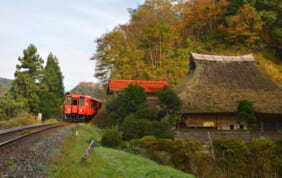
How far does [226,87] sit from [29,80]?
28.8 metres

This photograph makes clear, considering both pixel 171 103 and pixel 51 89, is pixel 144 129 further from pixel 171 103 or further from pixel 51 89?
pixel 51 89

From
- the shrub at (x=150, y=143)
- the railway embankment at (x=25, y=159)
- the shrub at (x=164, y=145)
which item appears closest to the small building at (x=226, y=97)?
the shrub at (x=150, y=143)

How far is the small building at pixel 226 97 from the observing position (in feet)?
67.2

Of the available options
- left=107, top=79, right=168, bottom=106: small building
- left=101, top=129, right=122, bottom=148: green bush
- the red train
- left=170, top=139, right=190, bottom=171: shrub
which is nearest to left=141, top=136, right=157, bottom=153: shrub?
left=170, top=139, right=190, bottom=171: shrub

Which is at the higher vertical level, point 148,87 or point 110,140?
point 148,87

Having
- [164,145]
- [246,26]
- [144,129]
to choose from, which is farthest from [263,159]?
[246,26]

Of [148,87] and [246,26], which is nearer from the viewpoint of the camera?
[148,87]

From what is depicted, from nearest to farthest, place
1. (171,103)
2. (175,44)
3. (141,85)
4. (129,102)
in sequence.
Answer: (171,103) → (129,102) → (141,85) → (175,44)

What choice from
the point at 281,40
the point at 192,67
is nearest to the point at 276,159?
the point at 192,67

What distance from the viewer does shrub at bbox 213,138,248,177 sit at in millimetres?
13159

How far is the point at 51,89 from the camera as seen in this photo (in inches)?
1914

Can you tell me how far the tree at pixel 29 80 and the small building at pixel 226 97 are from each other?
2455cm

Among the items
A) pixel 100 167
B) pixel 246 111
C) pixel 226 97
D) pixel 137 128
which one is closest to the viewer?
pixel 100 167

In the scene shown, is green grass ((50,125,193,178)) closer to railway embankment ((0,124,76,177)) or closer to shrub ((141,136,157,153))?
railway embankment ((0,124,76,177))
